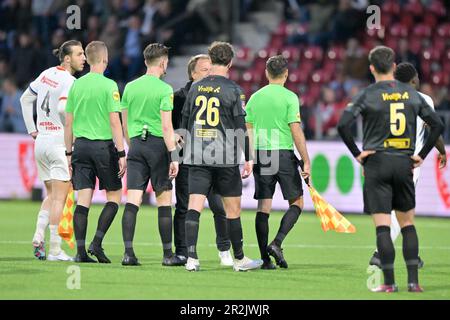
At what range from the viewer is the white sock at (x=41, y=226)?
1215cm

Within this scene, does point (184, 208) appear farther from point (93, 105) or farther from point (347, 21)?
point (347, 21)

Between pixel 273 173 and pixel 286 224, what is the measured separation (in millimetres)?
559

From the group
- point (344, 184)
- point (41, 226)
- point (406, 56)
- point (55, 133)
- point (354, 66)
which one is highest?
point (406, 56)

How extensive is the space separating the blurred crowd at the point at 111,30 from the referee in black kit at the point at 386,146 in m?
15.3

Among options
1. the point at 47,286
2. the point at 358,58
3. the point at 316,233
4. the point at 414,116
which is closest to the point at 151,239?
the point at 316,233

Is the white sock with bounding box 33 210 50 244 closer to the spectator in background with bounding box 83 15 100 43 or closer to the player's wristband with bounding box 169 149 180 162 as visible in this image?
the player's wristband with bounding box 169 149 180 162

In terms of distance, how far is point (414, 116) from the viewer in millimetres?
9500

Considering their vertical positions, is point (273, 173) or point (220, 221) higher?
point (273, 173)

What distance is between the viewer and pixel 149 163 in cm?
1160

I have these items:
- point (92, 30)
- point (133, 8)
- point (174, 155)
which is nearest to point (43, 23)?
point (92, 30)

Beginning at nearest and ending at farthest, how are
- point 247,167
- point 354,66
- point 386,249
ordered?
point 386,249
point 247,167
point 354,66
